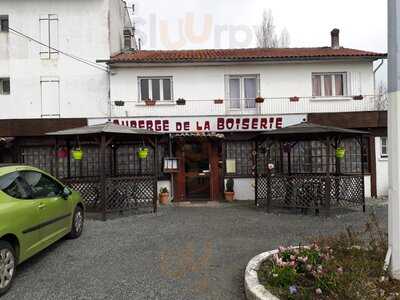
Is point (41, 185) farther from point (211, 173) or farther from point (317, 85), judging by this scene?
point (317, 85)

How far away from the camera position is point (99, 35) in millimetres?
12406

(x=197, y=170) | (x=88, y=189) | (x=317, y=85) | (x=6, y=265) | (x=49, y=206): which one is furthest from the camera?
(x=317, y=85)

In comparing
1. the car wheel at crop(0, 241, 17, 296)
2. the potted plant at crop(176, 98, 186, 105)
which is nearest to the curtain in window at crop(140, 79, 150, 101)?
the potted plant at crop(176, 98, 186, 105)

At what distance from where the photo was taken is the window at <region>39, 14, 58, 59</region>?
479 inches

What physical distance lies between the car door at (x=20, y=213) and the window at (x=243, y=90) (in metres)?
8.67

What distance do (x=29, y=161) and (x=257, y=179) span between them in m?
8.27

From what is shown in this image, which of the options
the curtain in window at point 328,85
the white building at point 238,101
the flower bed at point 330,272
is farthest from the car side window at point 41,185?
the curtain in window at point 328,85

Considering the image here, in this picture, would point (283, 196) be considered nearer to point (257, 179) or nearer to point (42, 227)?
point (257, 179)

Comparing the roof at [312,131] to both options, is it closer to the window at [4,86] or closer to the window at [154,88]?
the window at [154,88]

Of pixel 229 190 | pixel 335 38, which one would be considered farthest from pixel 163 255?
pixel 335 38

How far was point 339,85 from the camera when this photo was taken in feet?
41.3

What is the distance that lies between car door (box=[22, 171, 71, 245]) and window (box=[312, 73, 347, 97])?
9.90m

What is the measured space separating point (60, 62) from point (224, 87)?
20.1ft

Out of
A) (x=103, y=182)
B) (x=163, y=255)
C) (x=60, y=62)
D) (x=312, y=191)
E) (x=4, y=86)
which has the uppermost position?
(x=60, y=62)
